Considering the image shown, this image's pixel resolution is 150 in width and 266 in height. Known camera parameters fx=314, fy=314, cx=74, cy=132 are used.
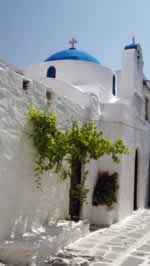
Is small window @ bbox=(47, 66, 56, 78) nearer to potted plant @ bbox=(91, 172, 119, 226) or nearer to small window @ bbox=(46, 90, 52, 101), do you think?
potted plant @ bbox=(91, 172, 119, 226)

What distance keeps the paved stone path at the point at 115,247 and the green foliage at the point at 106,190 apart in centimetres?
78

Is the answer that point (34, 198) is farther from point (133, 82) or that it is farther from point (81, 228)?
point (133, 82)

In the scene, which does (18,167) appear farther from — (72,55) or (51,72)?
(72,55)

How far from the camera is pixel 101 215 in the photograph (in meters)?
9.51

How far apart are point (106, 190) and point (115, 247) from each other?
Answer: 2.74 metres

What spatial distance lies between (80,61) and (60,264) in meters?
8.89

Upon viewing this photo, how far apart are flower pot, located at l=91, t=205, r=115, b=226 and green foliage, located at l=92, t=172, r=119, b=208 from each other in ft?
0.44

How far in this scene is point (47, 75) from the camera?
12.6m

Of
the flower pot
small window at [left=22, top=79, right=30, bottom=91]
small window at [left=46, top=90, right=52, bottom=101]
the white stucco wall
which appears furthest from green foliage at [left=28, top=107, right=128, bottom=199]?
the flower pot

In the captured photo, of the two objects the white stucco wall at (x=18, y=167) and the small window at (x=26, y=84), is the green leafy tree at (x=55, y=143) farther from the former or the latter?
the small window at (x=26, y=84)

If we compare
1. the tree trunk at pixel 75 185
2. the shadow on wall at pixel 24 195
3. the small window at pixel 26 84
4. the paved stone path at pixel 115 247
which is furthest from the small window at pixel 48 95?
the paved stone path at pixel 115 247

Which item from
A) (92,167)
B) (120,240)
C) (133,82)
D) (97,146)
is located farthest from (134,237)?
(133,82)

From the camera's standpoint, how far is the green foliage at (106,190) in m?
9.48

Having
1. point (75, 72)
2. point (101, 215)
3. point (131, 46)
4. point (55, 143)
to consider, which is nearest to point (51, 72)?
point (75, 72)
